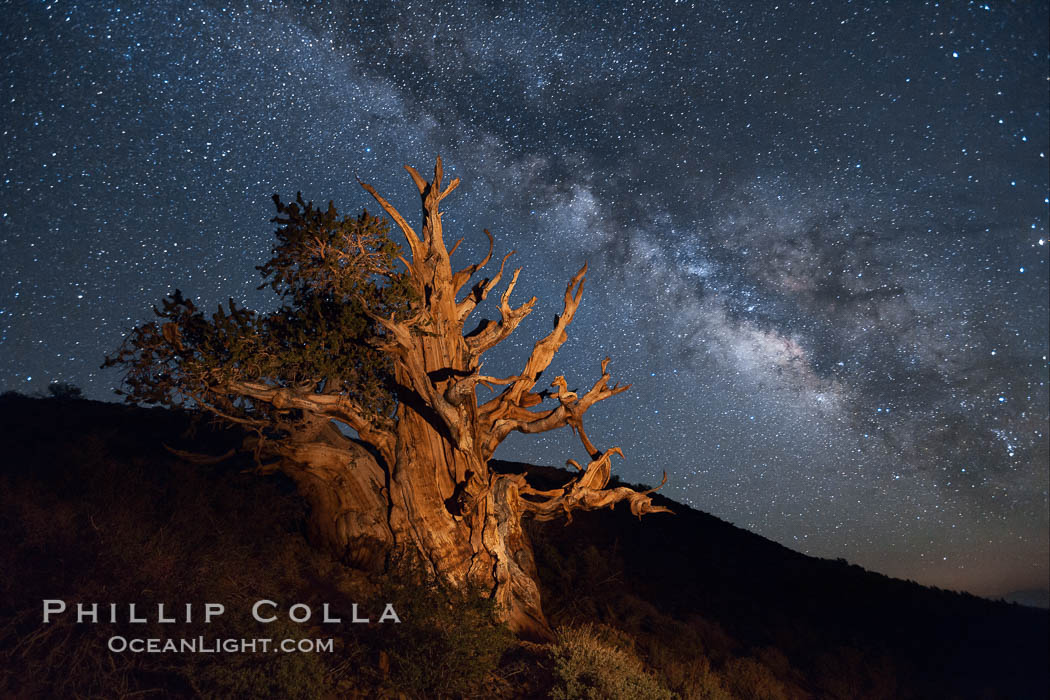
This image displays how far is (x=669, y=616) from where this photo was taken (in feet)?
50.3

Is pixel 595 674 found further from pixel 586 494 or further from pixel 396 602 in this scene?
pixel 586 494

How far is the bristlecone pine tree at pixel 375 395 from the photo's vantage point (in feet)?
35.1

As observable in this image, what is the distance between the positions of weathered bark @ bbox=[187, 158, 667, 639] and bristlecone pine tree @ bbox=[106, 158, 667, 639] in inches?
1.1

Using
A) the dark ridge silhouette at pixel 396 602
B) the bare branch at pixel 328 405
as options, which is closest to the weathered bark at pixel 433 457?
the bare branch at pixel 328 405

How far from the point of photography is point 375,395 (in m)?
11.4

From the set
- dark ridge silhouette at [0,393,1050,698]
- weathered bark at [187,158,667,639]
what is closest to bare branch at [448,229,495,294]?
weathered bark at [187,158,667,639]

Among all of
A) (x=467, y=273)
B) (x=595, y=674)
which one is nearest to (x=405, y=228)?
(x=467, y=273)

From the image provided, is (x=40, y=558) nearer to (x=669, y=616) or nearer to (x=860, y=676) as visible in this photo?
(x=669, y=616)

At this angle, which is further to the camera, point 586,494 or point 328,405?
point 586,494

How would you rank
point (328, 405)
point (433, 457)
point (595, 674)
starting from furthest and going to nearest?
point (433, 457)
point (328, 405)
point (595, 674)

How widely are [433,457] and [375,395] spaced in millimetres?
1692

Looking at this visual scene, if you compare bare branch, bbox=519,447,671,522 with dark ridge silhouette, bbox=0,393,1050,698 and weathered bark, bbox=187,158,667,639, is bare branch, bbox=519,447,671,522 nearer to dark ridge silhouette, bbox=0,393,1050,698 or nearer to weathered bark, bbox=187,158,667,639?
weathered bark, bbox=187,158,667,639

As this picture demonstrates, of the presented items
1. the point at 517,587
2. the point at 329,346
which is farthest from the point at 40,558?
the point at 517,587

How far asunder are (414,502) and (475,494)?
1.15 metres
